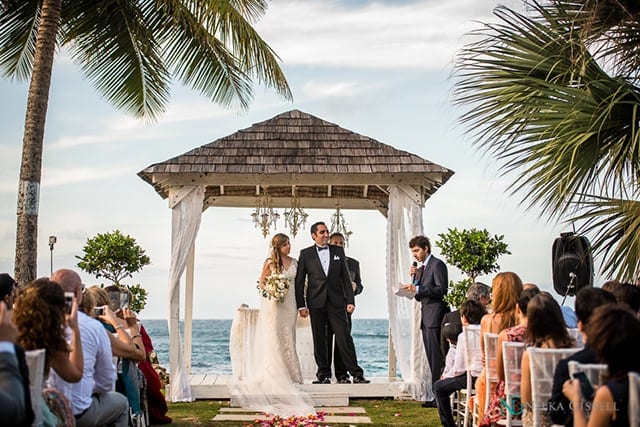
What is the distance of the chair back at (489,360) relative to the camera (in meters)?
6.07

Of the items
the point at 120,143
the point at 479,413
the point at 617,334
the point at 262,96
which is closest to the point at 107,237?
the point at 262,96

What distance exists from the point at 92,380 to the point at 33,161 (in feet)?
16.2

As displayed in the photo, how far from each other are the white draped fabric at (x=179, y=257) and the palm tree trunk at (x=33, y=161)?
70.4 inches

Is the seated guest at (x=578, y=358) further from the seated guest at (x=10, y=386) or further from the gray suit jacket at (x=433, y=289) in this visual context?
the gray suit jacket at (x=433, y=289)

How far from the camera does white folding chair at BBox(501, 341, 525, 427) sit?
5.45 metres

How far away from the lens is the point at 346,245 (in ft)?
43.4

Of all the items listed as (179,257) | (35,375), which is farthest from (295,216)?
(35,375)

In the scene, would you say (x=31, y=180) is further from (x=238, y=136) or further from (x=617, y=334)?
(x=617, y=334)

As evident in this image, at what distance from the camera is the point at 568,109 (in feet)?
24.8

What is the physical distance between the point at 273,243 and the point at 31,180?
2.98 m

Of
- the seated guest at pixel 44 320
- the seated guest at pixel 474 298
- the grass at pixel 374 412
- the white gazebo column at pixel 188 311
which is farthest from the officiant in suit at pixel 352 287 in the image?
the seated guest at pixel 44 320

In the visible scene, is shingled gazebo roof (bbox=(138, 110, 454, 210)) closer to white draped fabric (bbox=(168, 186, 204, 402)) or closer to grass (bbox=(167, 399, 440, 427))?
white draped fabric (bbox=(168, 186, 204, 402))

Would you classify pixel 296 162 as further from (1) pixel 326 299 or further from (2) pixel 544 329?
(2) pixel 544 329

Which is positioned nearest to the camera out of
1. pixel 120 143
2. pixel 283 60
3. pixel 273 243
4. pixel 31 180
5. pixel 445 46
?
pixel 445 46
